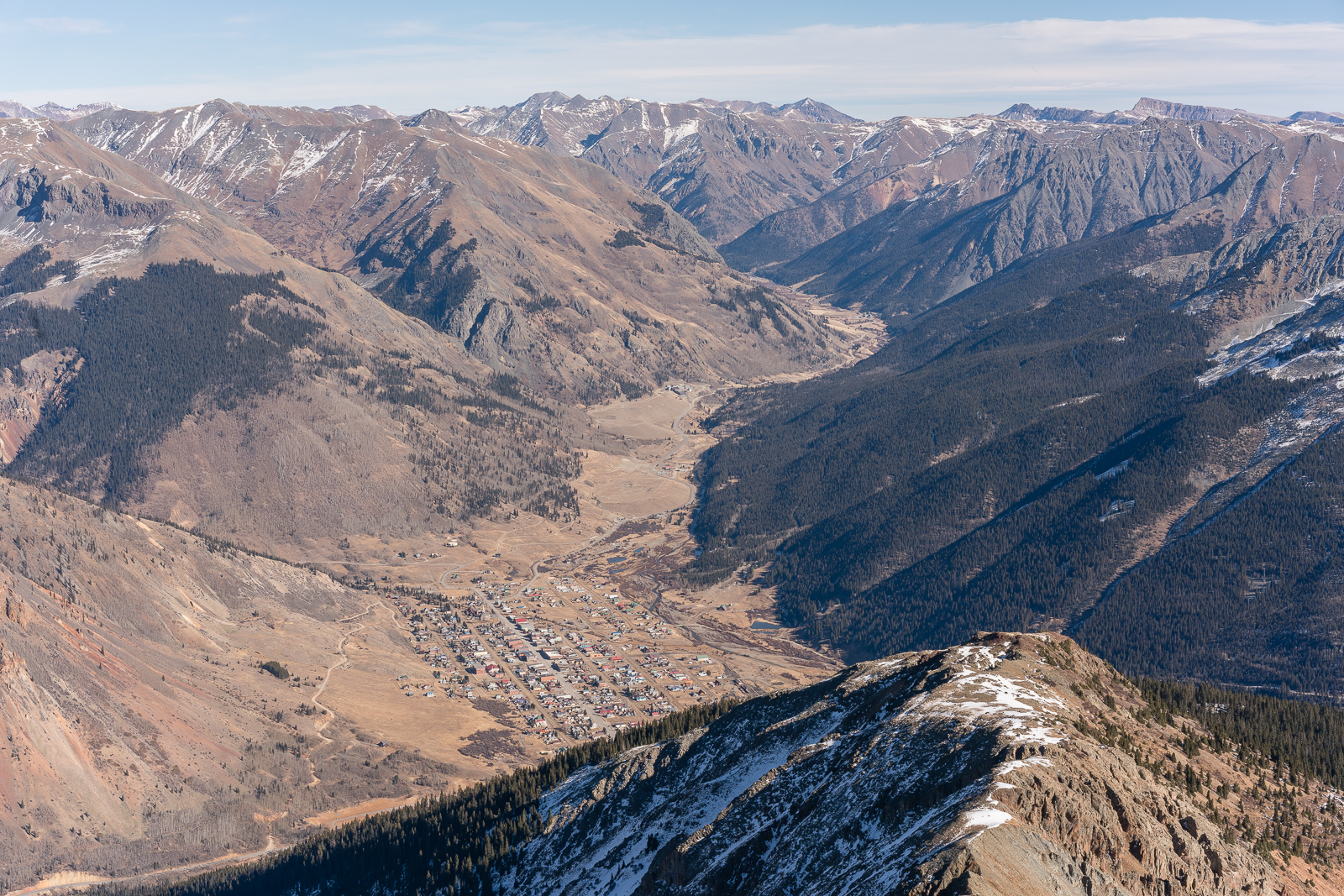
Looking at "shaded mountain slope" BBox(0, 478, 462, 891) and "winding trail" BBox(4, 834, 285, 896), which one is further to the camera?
"shaded mountain slope" BBox(0, 478, 462, 891)

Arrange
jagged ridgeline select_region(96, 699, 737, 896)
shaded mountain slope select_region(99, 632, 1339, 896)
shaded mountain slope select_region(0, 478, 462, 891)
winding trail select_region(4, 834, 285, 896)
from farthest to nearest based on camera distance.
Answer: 1. shaded mountain slope select_region(0, 478, 462, 891)
2. winding trail select_region(4, 834, 285, 896)
3. jagged ridgeline select_region(96, 699, 737, 896)
4. shaded mountain slope select_region(99, 632, 1339, 896)

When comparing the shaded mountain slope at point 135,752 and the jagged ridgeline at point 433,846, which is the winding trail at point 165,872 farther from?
the jagged ridgeline at point 433,846

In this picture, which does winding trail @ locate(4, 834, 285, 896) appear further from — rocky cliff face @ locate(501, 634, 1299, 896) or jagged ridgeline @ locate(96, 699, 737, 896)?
rocky cliff face @ locate(501, 634, 1299, 896)

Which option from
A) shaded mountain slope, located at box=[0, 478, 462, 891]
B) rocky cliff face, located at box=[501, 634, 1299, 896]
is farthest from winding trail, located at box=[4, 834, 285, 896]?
rocky cliff face, located at box=[501, 634, 1299, 896]

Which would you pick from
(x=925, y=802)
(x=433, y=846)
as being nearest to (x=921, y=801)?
(x=925, y=802)

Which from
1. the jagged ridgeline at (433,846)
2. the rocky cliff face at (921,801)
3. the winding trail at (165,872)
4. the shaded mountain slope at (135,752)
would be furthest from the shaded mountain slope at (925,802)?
the shaded mountain slope at (135,752)

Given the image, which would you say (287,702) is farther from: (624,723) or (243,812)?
(624,723)

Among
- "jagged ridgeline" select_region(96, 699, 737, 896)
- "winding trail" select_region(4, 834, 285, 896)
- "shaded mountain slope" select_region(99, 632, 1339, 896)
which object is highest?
"shaded mountain slope" select_region(99, 632, 1339, 896)

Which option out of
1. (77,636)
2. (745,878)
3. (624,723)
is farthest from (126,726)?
(745,878)

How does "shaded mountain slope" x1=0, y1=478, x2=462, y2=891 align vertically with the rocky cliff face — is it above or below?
below
